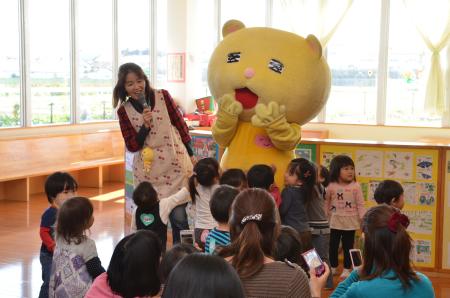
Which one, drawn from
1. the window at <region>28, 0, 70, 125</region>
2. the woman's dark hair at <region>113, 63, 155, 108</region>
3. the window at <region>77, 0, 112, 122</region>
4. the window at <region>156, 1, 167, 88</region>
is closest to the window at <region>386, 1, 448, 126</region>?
the window at <region>156, 1, 167, 88</region>

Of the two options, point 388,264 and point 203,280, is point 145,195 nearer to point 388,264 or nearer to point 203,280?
point 388,264

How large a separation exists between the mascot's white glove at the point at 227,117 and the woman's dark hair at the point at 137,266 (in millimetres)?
2835

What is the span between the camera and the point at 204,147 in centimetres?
653

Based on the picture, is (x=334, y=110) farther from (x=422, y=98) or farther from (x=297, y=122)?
(x=297, y=122)

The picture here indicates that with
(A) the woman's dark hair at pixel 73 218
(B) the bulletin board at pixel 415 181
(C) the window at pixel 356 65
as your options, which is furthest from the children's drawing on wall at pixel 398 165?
(C) the window at pixel 356 65

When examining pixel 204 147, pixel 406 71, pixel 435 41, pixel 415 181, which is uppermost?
pixel 435 41

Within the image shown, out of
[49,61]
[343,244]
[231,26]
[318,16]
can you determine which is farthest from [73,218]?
[318,16]

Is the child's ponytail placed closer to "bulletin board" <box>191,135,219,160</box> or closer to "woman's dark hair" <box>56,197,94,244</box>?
"woman's dark hair" <box>56,197,94,244</box>

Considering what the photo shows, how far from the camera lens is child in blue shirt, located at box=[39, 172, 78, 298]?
391 cm

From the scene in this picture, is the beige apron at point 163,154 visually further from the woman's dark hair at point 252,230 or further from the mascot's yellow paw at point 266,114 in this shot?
the woman's dark hair at point 252,230

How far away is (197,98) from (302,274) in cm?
1043

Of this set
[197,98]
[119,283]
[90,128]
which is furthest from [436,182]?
[197,98]

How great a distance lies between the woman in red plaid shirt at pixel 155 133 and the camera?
4820 millimetres

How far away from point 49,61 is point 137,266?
333 inches
